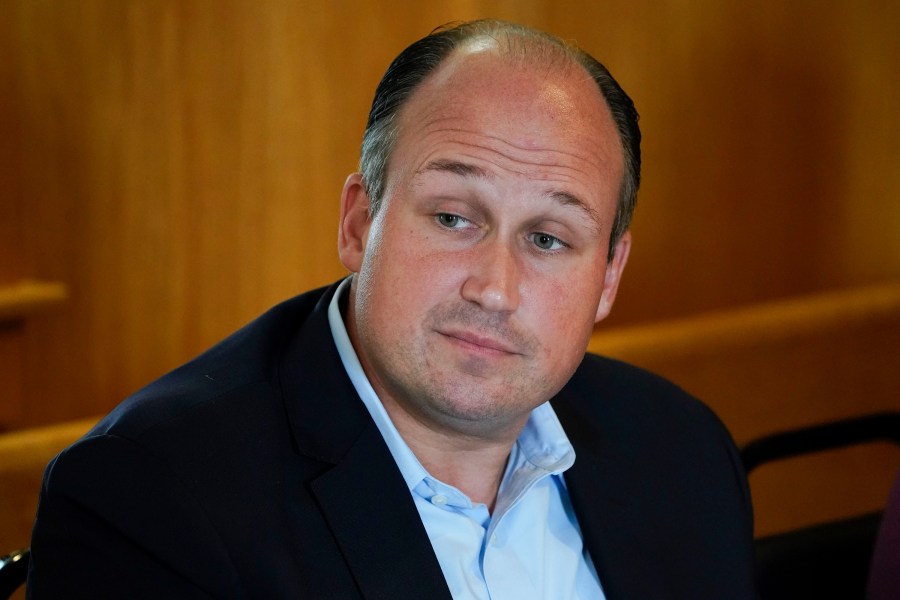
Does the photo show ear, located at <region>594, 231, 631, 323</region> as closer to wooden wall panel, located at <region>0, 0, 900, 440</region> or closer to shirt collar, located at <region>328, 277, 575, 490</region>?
shirt collar, located at <region>328, 277, 575, 490</region>

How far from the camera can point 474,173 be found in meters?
1.65

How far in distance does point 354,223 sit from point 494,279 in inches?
12.2

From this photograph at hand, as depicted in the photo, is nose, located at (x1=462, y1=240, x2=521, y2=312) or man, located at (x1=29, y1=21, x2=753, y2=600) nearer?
man, located at (x1=29, y1=21, x2=753, y2=600)

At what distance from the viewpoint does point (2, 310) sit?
10.7ft

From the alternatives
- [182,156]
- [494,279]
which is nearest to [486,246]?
[494,279]

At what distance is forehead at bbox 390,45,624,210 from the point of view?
1.66 meters

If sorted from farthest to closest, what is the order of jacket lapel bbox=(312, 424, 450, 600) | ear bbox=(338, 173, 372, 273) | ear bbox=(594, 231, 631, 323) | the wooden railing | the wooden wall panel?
1. the wooden railing
2. the wooden wall panel
3. ear bbox=(594, 231, 631, 323)
4. ear bbox=(338, 173, 372, 273)
5. jacket lapel bbox=(312, 424, 450, 600)

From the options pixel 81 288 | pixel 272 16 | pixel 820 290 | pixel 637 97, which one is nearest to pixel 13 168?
pixel 81 288

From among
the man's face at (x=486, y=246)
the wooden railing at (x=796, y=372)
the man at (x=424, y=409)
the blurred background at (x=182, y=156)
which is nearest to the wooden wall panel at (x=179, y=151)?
the blurred background at (x=182, y=156)

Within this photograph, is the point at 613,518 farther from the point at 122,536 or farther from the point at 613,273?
the point at 122,536

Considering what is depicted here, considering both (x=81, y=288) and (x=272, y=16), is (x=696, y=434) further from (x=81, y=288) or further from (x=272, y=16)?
(x=81, y=288)

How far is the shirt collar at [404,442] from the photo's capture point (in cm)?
170

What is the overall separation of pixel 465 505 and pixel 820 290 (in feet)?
10.3

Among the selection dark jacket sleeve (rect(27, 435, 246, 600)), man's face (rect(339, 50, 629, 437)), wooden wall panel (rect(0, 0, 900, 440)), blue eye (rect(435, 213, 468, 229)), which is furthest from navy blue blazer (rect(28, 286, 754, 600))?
wooden wall panel (rect(0, 0, 900, 440))
